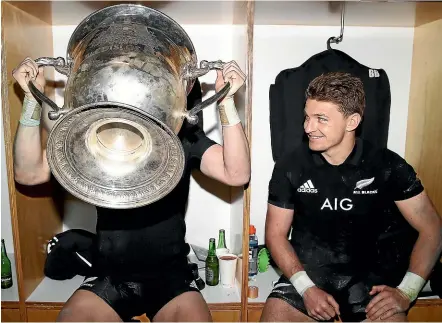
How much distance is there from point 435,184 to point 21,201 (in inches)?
75.2

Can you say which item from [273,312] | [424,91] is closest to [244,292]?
[273,312]

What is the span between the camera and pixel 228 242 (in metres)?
2.46

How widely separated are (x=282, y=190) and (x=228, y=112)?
1.56ft

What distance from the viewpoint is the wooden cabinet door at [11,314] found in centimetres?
197

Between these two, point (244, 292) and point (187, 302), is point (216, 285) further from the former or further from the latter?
point (187, 302)

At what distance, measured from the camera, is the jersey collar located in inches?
72.5

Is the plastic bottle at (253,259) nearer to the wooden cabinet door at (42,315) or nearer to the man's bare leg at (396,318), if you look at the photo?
the man's bare leg at (396,318)

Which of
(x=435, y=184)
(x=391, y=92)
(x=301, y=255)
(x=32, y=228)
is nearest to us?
(x=301, y=255)

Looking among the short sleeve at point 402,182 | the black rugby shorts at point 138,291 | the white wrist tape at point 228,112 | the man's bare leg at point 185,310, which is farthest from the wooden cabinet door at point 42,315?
the short sleeve at point 402,182

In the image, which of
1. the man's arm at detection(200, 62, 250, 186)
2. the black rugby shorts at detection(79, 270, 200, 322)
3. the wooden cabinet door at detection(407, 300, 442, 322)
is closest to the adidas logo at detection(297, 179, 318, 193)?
the man's arm at detection(200, 62, 250, 186)

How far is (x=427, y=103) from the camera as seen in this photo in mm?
2225

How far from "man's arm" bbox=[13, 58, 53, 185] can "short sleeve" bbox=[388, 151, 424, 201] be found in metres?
1.37

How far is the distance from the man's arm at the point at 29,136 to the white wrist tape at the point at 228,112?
609mm

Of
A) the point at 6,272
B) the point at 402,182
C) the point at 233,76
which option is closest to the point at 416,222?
the point at 402,182
